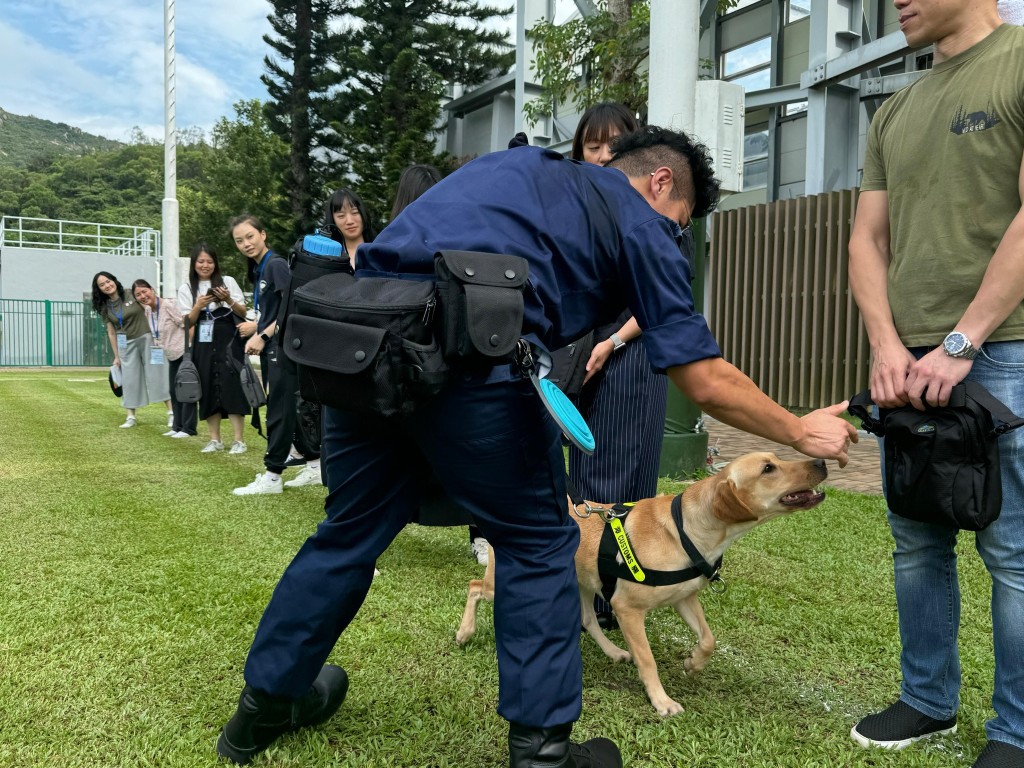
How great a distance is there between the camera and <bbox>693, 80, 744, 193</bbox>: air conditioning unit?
19.0 ft

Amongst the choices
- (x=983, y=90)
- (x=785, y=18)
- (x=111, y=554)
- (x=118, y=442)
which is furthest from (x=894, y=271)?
(x=785, y=18)

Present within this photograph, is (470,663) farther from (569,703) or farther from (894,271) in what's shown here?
(894,271)

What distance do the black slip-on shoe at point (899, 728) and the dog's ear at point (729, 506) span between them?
66cm

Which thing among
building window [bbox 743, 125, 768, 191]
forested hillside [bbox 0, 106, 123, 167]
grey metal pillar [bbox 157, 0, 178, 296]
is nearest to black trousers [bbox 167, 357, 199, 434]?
grey metal pillar [bbox 157, 0, 178, 296]

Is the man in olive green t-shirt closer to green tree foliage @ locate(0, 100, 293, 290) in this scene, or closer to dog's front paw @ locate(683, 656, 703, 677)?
dog's front paw @ locate(683, 656, 703, 677)

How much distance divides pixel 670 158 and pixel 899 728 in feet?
5.55

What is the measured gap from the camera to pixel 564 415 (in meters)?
1.71

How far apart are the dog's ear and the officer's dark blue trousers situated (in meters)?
0.76

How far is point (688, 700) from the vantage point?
2648 mm

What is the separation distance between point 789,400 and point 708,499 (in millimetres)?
8167

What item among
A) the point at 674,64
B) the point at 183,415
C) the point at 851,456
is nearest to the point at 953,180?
the point at 674,64

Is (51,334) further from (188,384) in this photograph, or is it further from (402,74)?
(188,384)

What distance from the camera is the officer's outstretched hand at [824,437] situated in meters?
1.95

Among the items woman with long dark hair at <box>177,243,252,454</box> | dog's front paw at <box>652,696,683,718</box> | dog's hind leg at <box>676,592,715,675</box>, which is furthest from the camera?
woman with long dark hair at <box>177,243,252,454</box>
